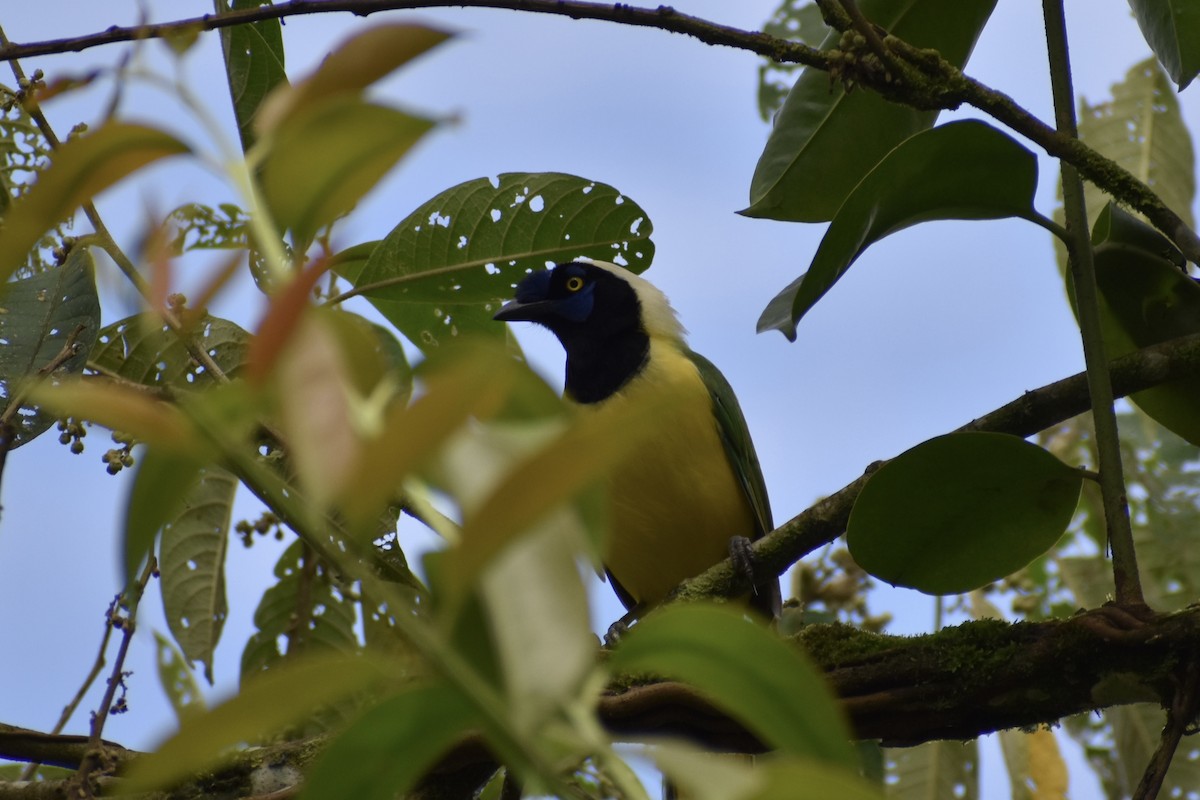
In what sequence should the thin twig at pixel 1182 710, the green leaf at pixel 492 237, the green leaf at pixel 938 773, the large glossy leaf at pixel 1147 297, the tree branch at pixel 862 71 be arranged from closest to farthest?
the thin twig at pixel 1182 710, the tree branch at pixel 862 71, the large glossy leaf at pixel 1147 297, the green leaf at pixel 492 237, the green leaf at pixel 938 773

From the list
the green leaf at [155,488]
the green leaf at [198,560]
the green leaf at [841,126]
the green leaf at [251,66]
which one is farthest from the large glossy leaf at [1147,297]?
the green leaf at [198,560]

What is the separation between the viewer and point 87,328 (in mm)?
1933

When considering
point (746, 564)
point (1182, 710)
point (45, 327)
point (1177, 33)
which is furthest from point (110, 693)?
point (1177, 33)

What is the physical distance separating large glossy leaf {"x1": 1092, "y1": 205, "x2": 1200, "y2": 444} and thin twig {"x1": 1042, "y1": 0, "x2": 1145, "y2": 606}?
140 millimetres

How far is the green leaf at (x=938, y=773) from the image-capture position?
329cm

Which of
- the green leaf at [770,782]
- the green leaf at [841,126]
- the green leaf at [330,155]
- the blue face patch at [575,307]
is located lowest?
the green leaf at [770,782]

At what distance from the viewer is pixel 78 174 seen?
22.4 inches

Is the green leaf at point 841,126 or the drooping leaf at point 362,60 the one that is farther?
the green leaf at point 841,126

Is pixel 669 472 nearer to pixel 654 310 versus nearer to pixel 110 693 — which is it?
pixel 654 310

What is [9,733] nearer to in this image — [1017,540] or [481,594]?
[1017,540]

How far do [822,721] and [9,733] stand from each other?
1.63m

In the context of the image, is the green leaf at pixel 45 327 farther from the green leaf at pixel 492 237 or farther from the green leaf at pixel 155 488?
the green leaf at pixel 155 488

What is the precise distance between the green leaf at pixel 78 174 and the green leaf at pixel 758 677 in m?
0.31

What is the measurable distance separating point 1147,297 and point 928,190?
58 centimetres
